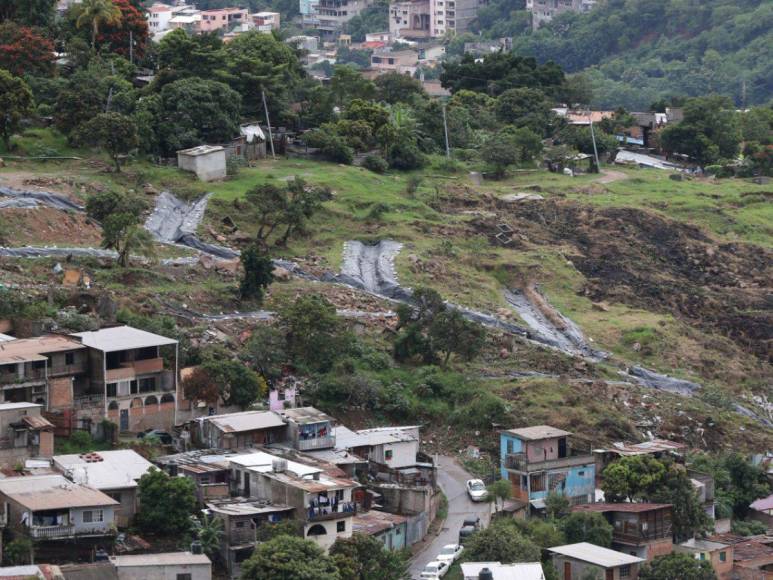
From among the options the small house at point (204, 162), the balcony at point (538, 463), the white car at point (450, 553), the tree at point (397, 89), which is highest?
the tree at point (397, 89)

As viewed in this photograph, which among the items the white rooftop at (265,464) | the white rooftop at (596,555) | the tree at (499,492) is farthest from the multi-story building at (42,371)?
the white rooftop at (596,555)

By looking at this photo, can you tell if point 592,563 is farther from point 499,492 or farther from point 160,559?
point 160,559

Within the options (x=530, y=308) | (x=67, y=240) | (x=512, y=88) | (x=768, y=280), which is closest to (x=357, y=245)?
(x=530, y=308)

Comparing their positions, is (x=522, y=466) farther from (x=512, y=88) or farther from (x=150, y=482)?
(x=512, y=88)

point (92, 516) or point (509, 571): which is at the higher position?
point (92, 516)

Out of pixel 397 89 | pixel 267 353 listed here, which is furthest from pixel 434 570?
pixel 397 89

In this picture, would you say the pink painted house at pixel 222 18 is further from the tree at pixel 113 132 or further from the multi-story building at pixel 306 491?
the multi-story building at pixel 306 491
